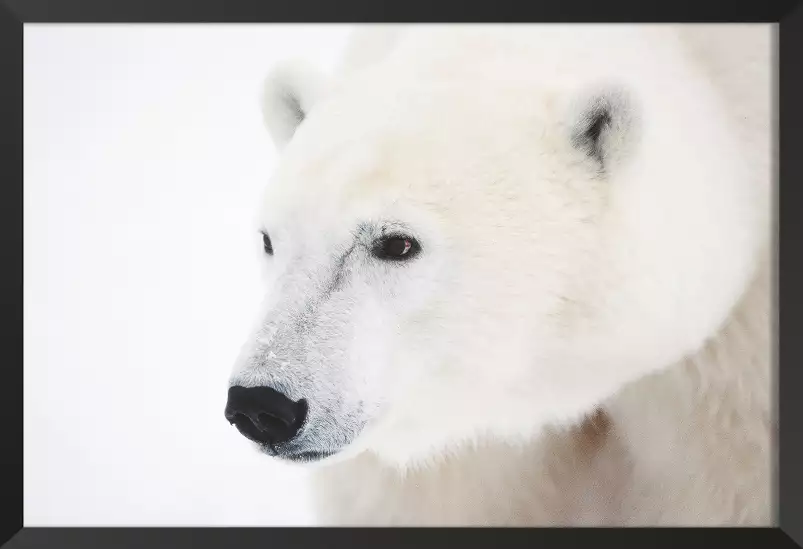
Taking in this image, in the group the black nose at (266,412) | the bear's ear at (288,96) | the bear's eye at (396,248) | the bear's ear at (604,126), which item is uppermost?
the bear's ear at (288,96)

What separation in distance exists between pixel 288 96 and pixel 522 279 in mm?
776

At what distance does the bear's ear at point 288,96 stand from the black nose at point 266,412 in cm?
73

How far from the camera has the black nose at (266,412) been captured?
1.35m

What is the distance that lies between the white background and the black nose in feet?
1.56

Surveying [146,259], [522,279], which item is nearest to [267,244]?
[146,259]

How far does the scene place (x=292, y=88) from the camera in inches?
70.1

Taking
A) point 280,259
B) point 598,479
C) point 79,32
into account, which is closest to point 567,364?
point 598,479

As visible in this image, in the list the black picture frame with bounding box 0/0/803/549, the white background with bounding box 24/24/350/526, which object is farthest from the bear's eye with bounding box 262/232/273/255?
the black picture frame with bounding box 0/0/803/549

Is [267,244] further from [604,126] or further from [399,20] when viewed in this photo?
[604,126]

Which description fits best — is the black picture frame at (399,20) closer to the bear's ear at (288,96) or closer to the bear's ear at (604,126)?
the bear's ear at (288,96)

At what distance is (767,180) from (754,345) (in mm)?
424

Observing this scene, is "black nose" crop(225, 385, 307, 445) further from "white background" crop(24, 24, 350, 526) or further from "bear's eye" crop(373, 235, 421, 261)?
"white background" crop(24, 24, 350, 526)

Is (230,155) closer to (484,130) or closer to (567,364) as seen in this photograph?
(484,130)

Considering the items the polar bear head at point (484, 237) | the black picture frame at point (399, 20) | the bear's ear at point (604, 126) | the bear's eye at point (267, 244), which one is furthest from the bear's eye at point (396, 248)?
the black picture frame at point (399, 20)
